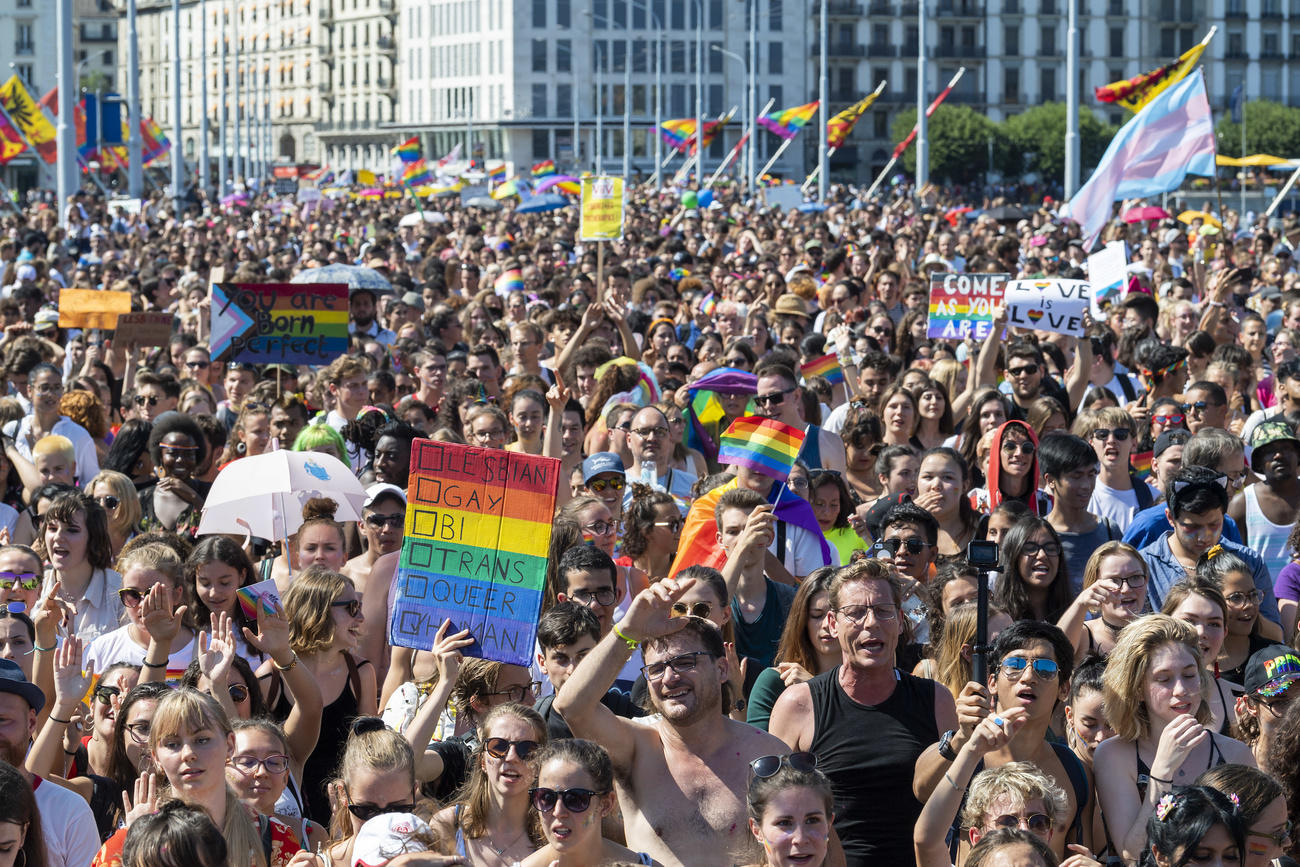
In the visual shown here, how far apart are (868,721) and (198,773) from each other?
1.78 meters

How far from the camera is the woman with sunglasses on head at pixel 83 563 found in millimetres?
7262

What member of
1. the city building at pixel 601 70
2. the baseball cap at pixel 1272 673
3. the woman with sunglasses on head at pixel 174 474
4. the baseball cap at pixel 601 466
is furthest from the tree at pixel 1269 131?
the baseball cap at pixel 1272 673

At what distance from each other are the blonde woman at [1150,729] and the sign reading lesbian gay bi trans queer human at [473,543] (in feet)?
5.70

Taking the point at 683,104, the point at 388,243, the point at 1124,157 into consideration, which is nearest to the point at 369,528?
the point at 1124,157

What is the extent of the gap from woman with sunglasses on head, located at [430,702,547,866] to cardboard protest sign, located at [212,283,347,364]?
22.4 ft

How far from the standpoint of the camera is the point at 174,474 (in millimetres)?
8906

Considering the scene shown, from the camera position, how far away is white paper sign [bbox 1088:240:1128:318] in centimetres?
1436

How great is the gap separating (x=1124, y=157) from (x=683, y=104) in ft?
280

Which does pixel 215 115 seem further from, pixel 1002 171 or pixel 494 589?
pixel 494 589

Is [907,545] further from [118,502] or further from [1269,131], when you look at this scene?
[1269,131]

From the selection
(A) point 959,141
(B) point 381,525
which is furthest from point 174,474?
(A) point 959,141

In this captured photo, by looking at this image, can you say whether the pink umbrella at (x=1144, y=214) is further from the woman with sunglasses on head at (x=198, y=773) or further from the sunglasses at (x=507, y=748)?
the woman with sunglasses on head at (x=198, y=773)

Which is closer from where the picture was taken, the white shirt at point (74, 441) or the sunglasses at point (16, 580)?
the sunglasses at point (16, 580)

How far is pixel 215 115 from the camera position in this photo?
394 ft
